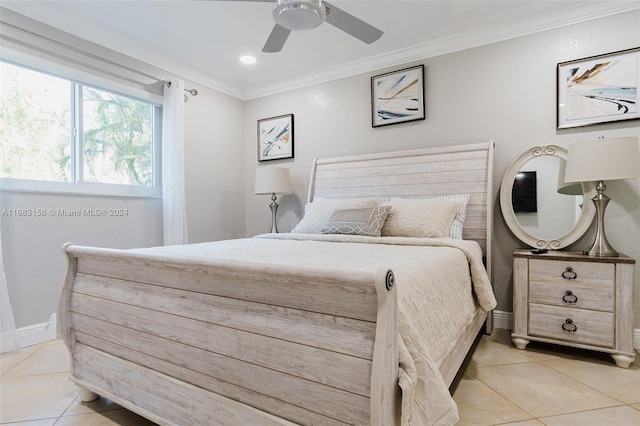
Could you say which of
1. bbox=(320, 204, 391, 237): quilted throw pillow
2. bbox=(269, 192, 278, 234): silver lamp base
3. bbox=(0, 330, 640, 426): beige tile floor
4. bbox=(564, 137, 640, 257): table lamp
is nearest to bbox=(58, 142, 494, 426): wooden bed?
bbox=(0, 330, 640, 426): beige tile floor

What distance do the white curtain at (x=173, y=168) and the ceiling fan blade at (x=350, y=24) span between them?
195 centimetres

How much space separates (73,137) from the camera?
2.86 metres

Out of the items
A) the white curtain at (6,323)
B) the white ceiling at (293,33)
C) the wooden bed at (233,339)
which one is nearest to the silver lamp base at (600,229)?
the wooden bed at (233,339)

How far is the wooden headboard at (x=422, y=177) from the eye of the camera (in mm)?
2775

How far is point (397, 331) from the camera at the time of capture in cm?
95

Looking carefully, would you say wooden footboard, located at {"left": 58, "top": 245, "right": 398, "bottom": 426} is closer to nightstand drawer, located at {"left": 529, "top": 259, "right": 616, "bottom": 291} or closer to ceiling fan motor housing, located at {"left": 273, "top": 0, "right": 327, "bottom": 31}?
ceiling fan motor housing, located at {"left": 273, "top": 0, "right": 327, "bottom": 31}

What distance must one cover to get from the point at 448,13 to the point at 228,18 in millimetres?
1669

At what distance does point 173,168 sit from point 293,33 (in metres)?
1.62

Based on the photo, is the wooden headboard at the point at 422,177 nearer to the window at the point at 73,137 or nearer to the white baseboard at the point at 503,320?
the white baseboard at the point at 503,320

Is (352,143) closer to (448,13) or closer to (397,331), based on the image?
(448,13)

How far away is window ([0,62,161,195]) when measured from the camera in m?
2.54

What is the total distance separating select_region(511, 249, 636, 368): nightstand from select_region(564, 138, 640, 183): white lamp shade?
0.50 metres

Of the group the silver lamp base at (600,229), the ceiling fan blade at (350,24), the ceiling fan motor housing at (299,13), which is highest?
the ceiling fan blade at (350,24)

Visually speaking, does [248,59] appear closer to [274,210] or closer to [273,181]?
[273,181]
